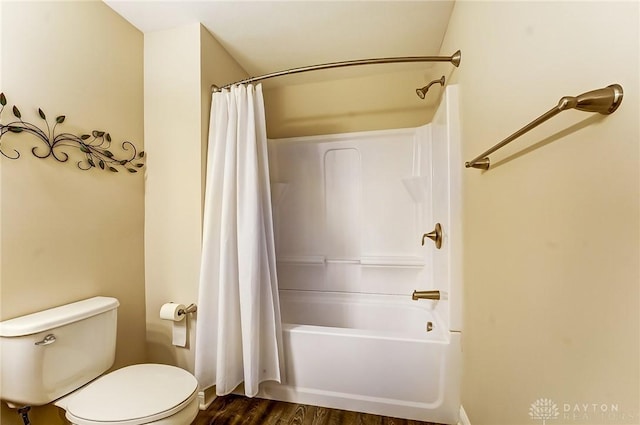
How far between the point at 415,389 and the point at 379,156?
1.67 metres

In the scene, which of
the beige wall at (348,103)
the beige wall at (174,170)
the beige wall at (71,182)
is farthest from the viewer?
the beige wall at (348,103)

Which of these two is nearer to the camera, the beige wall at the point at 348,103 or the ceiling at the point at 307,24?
the ceiling at the point at 307,24

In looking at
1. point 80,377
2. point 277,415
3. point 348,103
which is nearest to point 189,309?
point 80,377

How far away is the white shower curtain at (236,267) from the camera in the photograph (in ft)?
5.22

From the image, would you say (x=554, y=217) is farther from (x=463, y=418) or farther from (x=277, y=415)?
(x=277, y=415)

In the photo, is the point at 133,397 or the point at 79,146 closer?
the point at 133,397

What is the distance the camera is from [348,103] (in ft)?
8.18

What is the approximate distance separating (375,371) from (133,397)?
120cm

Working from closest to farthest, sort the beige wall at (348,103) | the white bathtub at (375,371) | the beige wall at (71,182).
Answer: the beige wall at (71,182) → the white bathtub at (375,371) → the beige wall at (348,103)

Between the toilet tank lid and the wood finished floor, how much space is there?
856 mm

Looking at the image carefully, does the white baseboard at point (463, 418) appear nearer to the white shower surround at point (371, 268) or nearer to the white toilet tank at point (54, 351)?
A: the white shower surround at point (371, 268)

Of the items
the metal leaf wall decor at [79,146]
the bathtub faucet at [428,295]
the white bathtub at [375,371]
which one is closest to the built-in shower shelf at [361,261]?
the white bathtub at [375,371]

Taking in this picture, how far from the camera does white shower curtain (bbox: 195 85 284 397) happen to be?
159 centimetres

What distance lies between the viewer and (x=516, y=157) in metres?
0.92
